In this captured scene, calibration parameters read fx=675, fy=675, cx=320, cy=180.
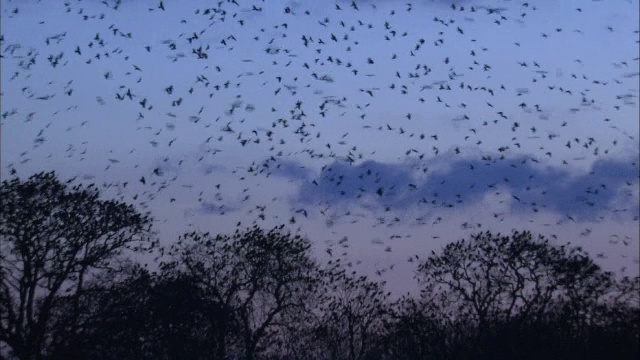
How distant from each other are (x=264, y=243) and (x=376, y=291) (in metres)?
17.9

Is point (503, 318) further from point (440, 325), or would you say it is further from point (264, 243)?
point (264, 243)

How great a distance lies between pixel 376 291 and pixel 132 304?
30.5 m

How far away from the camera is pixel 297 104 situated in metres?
25.7

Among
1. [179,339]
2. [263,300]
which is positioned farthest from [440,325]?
[179,339]

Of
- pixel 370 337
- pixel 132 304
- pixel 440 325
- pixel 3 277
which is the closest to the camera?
pixel 3 277

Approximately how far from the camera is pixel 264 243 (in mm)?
50688

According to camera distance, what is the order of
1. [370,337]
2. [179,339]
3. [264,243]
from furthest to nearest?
[370,337], [179,339], [264,243]

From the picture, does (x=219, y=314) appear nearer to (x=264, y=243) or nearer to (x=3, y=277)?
(x=264, y=243)

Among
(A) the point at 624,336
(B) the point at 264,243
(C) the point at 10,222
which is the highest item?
(B) the point at 264,243

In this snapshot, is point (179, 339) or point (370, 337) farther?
point (370, 337)

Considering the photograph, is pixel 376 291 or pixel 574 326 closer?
pixel 574 326

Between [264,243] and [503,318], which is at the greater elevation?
[264,243]

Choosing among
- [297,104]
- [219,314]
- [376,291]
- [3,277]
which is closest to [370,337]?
[376,291]

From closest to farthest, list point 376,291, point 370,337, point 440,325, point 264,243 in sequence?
1. point 264,243
2. point 440,325
3. point 376,291
4. point 370,337
